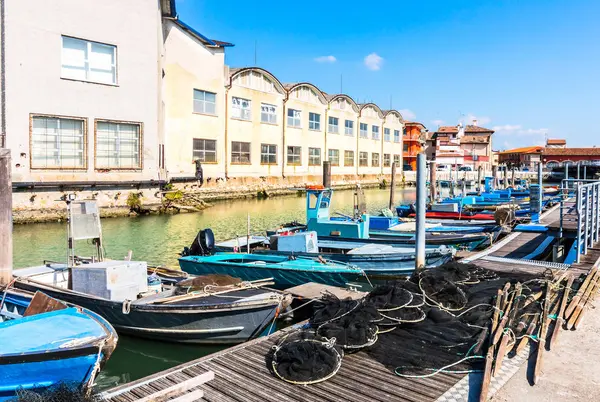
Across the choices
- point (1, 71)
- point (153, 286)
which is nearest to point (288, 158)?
point (1, 71)

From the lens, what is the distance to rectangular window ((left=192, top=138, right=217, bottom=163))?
3447 centimetres

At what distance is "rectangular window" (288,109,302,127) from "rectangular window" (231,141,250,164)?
609 centimetres

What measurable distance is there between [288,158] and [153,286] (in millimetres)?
34569

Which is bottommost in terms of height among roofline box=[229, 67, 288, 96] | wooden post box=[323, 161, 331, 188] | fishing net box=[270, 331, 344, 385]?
fishing net box=[270, 331, 344, 385]

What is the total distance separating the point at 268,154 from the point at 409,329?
35791 mm

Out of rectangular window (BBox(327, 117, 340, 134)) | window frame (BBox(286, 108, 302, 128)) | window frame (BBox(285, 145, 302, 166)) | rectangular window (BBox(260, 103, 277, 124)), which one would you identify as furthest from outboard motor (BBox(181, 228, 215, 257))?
rectangular window (BBox(327, 117, 340, 134))

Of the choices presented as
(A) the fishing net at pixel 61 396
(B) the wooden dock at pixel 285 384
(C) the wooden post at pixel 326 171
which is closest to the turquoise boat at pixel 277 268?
(B) the wooden dock at pixel 285 384

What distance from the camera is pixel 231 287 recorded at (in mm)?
9328

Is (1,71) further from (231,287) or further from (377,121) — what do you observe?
(377,121)

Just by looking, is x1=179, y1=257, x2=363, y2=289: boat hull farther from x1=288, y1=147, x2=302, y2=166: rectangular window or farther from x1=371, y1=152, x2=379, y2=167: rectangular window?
x1=371, y1=152, x2=379, y2=167: rectangular window

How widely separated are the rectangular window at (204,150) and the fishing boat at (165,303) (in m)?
25.3

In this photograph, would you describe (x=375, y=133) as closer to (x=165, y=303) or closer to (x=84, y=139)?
(x=84, y=139)

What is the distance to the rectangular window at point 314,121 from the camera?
151ft

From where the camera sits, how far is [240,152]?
127 feet
